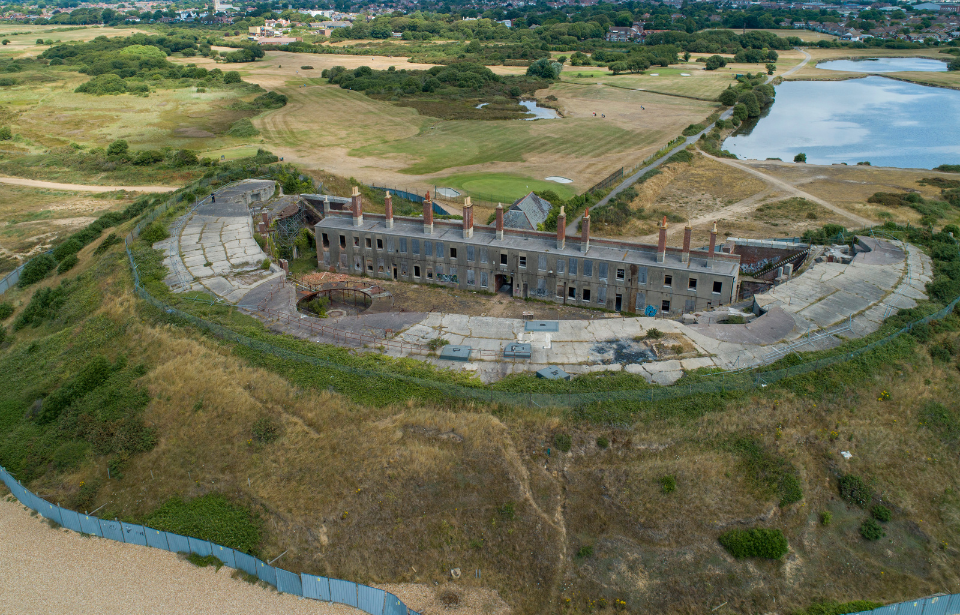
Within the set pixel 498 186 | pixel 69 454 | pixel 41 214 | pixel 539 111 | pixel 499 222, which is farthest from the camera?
pixel 539 111

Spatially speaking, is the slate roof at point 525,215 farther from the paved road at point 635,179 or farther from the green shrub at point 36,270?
the green shrub at point 36,270

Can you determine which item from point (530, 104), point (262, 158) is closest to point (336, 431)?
point (262, 158)

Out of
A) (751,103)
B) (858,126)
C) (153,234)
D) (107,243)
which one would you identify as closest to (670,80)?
(751,103)

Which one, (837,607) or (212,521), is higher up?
(212,521)

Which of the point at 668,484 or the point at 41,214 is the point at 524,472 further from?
the point at 41,214

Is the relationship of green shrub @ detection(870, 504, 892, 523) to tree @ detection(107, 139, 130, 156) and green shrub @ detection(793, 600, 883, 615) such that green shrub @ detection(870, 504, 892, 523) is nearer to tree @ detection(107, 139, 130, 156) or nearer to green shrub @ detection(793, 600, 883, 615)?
green shrub @ detection(793, 600, 883, 615)
